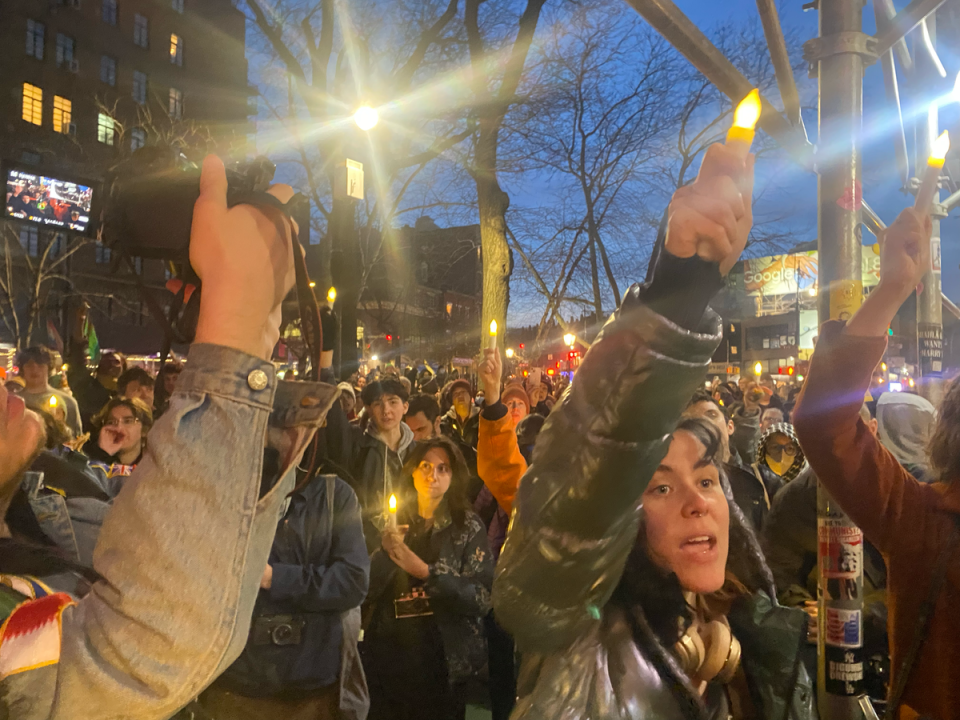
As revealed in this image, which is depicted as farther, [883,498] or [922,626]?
[883,498]

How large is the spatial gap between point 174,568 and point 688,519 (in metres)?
1.25

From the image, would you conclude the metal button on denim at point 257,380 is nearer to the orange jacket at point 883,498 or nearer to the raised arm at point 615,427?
the raised arm at point 615,427

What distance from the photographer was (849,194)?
2439 millimetres

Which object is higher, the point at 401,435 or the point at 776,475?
the point at 401,435

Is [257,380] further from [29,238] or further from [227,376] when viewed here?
[29,238]

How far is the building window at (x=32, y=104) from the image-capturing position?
33906 millimetres

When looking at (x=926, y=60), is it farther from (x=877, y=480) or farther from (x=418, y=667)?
(x=418, y=667)

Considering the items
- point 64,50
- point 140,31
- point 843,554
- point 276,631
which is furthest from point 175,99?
point 843,554

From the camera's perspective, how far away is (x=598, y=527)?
1344 millimetres

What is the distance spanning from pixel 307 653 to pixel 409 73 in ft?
36.0

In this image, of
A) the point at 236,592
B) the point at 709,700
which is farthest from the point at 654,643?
the point at 236,592

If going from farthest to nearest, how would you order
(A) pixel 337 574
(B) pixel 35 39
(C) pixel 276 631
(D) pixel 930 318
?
(B) pixel 35 39
(D) pixel 930 318
(A) pixel 337 574
(C) pixel 276 631

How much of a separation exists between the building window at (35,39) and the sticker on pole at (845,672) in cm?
4273

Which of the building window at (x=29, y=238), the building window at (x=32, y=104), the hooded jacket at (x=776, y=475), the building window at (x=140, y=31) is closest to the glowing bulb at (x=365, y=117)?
the hooded jacket at (x=776, y=475)
